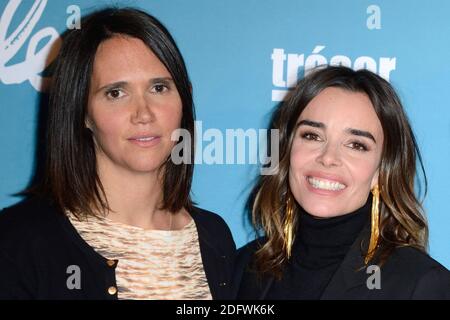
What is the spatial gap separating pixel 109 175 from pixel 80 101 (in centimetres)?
24

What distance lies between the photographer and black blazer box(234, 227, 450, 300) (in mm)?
1655

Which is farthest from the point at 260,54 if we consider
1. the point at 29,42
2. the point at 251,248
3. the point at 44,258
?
the point at 44,258

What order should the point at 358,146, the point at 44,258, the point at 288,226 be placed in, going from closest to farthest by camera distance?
the point at 44,258 < the point at 358,146 < the point at 288,226

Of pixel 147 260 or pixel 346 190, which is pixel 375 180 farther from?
pixel 147 260

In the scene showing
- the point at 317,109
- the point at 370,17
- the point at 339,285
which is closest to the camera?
the point at 339,285

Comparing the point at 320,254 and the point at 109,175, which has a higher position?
the point at 109,175

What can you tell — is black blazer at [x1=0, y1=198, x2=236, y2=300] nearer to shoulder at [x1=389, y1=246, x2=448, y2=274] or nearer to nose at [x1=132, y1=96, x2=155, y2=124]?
nose at [x1=132, y1=96, x2=155, y2=124]

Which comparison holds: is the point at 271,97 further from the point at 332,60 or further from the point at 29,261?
the point at 29,261

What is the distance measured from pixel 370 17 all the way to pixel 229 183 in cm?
75

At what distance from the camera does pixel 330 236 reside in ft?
6.09

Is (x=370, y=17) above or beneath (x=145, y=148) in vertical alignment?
above

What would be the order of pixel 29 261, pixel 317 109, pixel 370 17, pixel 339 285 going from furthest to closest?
pixel 370 17 → pixel 317 109 → pixel 339 285 → pixel 29 261

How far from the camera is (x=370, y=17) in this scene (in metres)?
2.17
